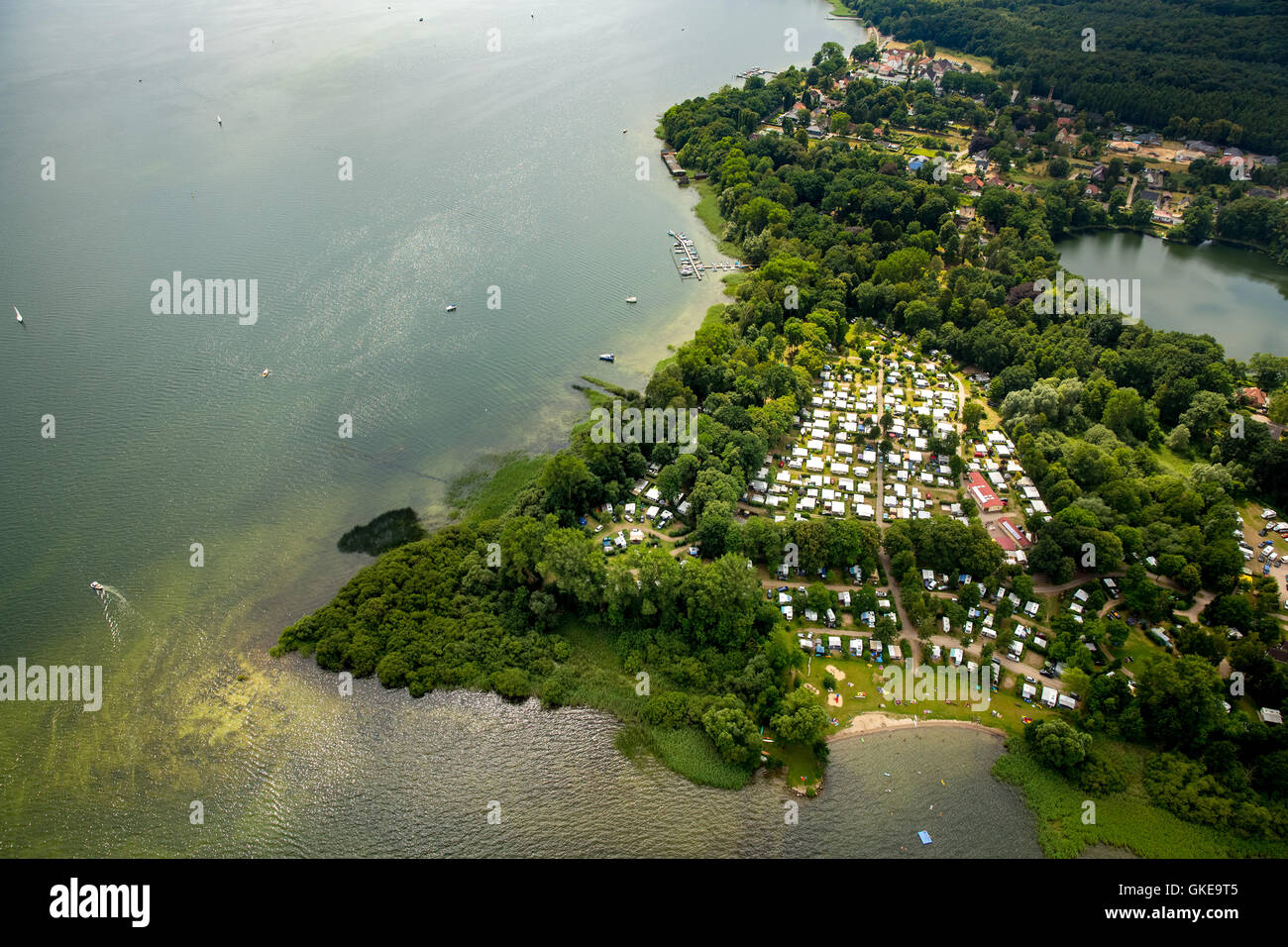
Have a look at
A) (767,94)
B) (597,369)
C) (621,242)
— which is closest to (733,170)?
(621,242)

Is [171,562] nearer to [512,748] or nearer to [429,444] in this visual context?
[429,444]

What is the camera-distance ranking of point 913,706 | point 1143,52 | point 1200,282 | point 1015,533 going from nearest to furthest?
point 913,706 < point 1015,533 < point 1200,282 < point 1143,52

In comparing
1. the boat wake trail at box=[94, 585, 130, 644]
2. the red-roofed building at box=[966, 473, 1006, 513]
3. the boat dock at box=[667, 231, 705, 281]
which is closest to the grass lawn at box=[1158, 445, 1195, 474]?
the red-roofed building at box=[966, 473, 1006, 513]

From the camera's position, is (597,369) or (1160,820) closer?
(1160,820)

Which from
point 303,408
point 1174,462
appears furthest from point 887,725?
point 303,408

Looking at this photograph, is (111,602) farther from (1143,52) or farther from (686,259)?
(1143,52)

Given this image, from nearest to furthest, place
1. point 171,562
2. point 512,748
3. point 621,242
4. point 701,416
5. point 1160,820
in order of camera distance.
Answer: point 1160,820 → point 512,748 → point 171,562 → point 701,416 → point 621,242

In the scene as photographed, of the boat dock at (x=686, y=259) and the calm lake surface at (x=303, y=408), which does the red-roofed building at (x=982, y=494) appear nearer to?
the calm lake surface at (x=303, y=408)
